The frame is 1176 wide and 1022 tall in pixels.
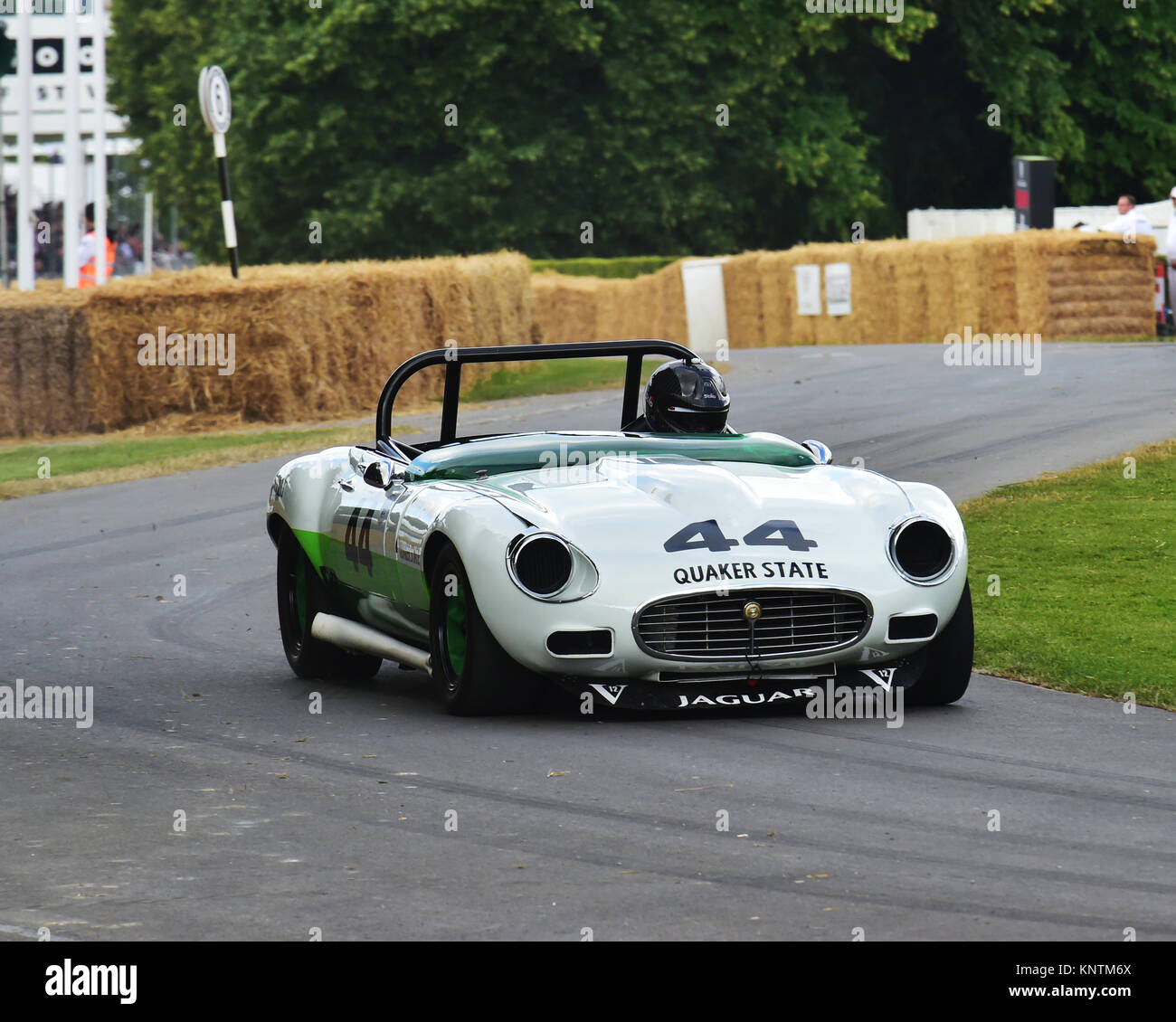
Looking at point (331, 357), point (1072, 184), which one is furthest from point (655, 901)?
point (1072, 184)

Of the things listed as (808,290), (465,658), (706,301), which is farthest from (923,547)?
(706,301)

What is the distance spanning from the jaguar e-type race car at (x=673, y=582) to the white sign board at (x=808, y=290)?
27562 millimetres

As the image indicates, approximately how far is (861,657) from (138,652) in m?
3.67

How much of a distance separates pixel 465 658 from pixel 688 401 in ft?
5.67

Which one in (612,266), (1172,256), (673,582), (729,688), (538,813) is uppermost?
(612,266)

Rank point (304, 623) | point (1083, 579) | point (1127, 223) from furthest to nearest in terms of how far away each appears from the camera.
→ point (1127, 223) < point (1083, 579) < point (304, 623)

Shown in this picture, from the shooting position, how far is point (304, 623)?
918 cm

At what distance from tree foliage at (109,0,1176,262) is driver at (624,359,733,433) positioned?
1317 inches

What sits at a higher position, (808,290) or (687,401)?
(808,290)

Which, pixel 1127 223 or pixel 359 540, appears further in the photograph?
pixel 1127 223

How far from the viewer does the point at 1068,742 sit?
7133mm

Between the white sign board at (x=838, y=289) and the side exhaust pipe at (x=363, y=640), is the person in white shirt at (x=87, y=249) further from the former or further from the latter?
the side exhaust pipe at (x=363, y=640)

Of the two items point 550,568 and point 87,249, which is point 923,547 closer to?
point 550,568
